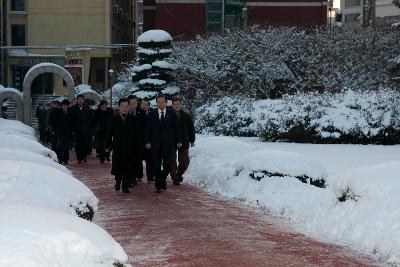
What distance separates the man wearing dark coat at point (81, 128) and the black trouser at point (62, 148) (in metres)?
0.61

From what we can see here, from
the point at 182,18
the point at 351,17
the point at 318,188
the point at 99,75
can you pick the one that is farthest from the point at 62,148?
the point at 351,17

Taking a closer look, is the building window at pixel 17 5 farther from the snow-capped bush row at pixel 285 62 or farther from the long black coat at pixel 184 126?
the long black coat at pixel 184 126

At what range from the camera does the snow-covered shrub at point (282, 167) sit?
13016 mm

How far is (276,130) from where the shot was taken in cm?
2316

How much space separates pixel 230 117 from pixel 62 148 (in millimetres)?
8048

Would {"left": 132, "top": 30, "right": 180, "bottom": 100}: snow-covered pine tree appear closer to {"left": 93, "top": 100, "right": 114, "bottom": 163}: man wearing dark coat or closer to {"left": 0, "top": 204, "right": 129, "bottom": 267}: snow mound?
{"left": 93, "top": 100, "right": 114, "bottom": 163}: man wearing dark coat

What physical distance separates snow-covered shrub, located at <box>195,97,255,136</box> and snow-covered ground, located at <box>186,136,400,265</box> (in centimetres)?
714

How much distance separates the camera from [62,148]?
20.4 metres

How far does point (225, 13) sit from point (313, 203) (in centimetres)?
3968

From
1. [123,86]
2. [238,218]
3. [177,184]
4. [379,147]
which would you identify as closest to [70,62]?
[123,86]

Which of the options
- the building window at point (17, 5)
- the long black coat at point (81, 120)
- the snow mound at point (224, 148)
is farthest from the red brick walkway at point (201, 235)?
the building window at point (17, 5)

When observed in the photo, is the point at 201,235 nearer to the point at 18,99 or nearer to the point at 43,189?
the point at 43,189

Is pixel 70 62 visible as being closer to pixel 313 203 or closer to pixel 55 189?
pixel 313 203

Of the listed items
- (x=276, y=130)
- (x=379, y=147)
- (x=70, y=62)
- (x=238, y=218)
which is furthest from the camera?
(x=70, y=62)
